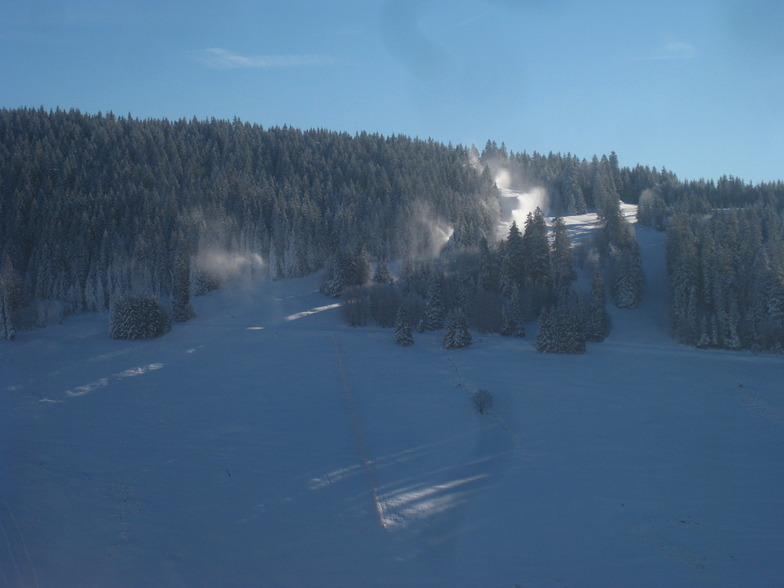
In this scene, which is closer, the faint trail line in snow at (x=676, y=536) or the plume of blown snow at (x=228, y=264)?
the faint trail line in snow at (x=676, y=536)

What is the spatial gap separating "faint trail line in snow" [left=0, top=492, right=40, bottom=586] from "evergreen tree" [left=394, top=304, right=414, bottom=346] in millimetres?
31477

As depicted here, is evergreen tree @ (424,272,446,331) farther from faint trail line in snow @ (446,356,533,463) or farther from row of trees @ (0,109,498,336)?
row of trees @ (0,109,498,336)

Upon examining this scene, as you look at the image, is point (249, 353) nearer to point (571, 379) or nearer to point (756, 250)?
point (571, 379)


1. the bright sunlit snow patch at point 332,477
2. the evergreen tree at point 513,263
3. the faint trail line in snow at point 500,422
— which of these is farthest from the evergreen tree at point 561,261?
the bright sunlit snow patch at point 332,477

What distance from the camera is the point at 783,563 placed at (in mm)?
20422

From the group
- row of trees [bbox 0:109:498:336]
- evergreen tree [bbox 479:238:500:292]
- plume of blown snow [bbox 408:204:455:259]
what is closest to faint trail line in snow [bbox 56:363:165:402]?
row of trees [bbox 0:109:498:336]

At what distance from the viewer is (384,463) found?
96.8 feet

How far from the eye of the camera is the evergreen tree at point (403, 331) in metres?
49.8

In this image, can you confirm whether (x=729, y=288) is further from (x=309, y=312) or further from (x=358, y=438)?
(x=309, y=312)

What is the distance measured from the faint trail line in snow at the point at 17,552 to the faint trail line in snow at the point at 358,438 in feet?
38.5

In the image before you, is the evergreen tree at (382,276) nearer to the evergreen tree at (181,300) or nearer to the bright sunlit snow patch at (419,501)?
the evergreen tree at (181,300)

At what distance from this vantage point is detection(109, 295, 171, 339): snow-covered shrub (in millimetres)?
51406

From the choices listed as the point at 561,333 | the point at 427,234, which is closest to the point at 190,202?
the point at 427,234

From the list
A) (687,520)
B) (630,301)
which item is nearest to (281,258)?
(630,301)
